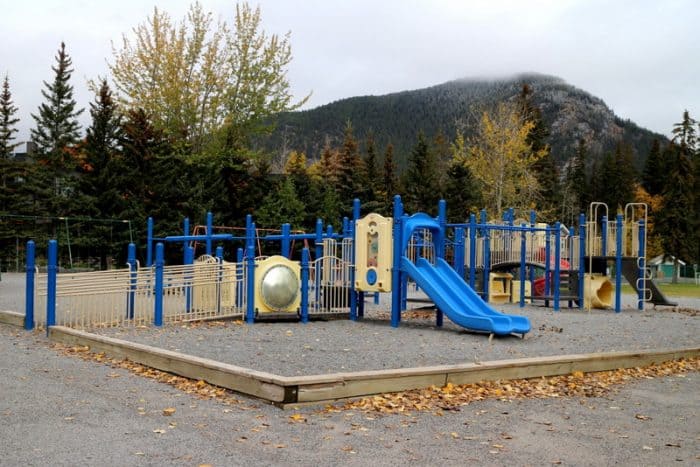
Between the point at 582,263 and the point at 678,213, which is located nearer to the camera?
the point at 582,263

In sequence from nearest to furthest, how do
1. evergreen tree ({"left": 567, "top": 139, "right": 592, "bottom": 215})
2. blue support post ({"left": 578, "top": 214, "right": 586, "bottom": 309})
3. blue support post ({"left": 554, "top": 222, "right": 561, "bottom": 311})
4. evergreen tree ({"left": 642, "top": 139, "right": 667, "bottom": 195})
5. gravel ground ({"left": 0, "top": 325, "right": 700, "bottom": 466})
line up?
gravel ground ({"left": 0, "top": 325, "right": 700, "bottom": 466}) → blue support post ({"left": 554, "top": 222, "right": 561, "bottom": 311}) → blue support post ({"left": 578, "top": 214, "right": 586, "bottom": 309}) → evergreen tree ({"left": 642, "top": 139, "right": 667, "bottom": 195}) → evergreen tree ({"left": 567, "top": 139, "right": 592, "bottom": 215})

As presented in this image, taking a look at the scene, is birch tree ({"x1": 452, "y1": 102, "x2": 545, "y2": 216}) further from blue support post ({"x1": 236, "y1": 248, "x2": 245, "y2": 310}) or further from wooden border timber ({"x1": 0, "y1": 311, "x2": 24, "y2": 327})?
wooden border timber ({"x1": 0, "y1": 311, "x2": 24, "y2": 327})

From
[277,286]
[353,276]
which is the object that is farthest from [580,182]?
[277,286]

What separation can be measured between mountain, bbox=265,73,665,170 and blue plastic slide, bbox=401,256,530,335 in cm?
9092

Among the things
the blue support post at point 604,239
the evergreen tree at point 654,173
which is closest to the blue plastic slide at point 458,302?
the blue support post at point 604,239

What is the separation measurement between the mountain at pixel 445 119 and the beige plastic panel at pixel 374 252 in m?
90.0

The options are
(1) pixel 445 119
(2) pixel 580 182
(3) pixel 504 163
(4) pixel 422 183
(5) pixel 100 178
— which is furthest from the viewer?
(1) pixel 445 119

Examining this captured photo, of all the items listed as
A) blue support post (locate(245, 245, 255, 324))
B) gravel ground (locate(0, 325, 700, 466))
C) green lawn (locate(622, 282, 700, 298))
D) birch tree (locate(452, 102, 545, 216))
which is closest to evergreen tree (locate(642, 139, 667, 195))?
green lawn (locate(622, 282, 700, 298))

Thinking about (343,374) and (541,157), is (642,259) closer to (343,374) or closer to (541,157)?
(343,374)

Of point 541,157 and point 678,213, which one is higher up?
point 541,157

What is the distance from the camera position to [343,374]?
721 cm

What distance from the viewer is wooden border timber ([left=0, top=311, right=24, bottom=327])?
13.1 m

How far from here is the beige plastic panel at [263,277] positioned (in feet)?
47.7

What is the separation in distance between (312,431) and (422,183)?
53.0 meters
